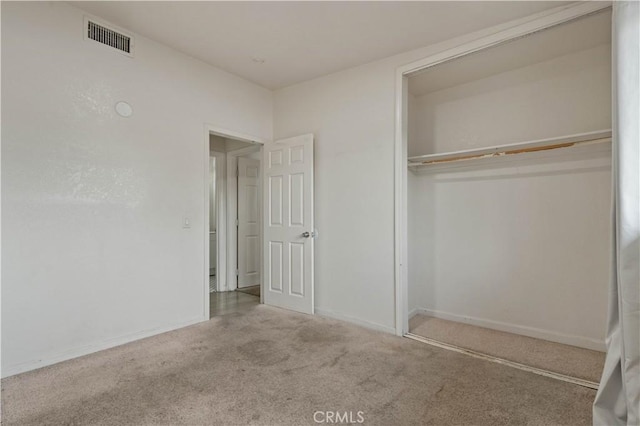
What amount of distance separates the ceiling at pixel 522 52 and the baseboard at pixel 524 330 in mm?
2645

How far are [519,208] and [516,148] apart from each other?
63 cm

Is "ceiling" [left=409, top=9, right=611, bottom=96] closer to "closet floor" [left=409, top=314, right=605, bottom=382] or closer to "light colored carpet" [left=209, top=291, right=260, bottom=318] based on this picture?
"closet floor" [left=409, top=314, right=605, bottom=382]

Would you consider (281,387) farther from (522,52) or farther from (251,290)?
(522,52)

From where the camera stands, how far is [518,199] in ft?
10.8

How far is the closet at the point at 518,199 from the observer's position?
2.86 m

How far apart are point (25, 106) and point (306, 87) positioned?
2704 millimetres

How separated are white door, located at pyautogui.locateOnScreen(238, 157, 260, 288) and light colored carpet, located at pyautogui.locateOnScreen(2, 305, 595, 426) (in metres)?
2.32

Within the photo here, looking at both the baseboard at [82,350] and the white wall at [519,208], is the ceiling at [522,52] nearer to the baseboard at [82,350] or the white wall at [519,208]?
the white wall at [519,208]

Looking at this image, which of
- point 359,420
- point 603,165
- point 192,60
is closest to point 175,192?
point 192,60

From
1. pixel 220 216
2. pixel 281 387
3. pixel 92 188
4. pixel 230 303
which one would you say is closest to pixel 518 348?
pixel 281 387

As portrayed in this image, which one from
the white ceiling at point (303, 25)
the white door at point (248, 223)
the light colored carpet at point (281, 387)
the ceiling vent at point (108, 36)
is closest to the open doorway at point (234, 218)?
the white door at point (248, 223)

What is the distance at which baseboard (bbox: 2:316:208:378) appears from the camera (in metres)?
2.36

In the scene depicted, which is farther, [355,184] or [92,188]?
[355,184]

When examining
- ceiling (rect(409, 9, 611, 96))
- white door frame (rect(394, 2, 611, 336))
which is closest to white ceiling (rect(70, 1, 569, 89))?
white door frame (rect(394, 2, 611, 336))
